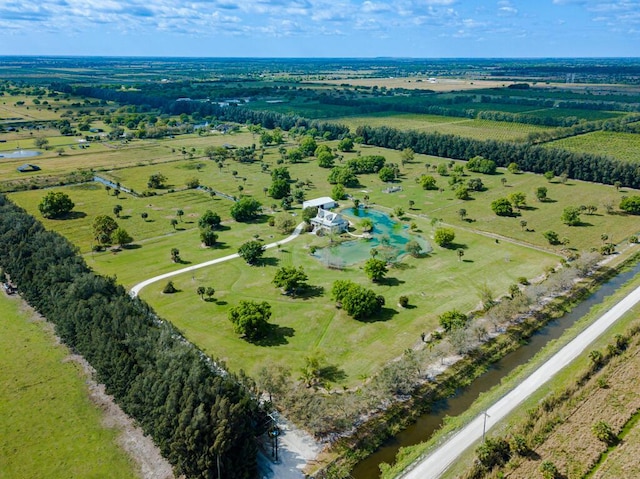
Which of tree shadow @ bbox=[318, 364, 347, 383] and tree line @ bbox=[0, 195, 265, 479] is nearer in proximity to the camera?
tree line @ bbox=[0, 195, 265, 479]

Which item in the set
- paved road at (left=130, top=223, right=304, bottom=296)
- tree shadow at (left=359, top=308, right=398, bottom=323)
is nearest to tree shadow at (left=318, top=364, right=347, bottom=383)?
tree shadow at (left=359, top=308, right=398, bottom=323)

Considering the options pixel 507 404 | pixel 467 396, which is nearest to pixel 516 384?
pixel 507 404

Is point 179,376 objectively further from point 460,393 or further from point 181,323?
point 460,393

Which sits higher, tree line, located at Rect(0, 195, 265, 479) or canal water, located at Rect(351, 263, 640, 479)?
tree line, located at Rect(0, 195, 265, 479)

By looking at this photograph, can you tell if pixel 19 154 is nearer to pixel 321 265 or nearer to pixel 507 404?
pixel 321 265

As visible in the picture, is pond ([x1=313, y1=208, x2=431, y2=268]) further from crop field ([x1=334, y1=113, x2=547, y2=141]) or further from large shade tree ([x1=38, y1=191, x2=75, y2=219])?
crop field ([x1=334, y1=113, x2=547, y2=141])

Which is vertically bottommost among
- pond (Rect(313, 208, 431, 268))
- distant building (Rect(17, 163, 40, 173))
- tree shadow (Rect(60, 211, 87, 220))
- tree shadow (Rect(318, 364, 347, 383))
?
tree shadow (Rect(318, 364, 347, 383))
